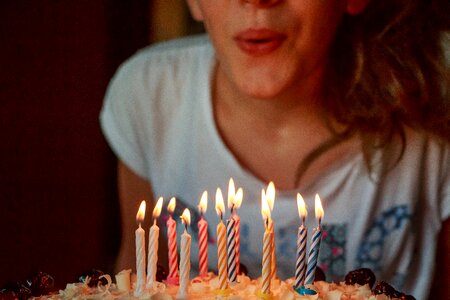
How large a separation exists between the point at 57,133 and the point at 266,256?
5.27 feet

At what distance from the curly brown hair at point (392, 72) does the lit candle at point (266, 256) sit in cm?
68

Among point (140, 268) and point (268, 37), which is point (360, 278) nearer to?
point (140, 268)

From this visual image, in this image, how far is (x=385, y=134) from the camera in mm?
2090

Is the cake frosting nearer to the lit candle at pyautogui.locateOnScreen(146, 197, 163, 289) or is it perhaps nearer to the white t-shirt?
the lit candle at pyautogui.locateOnScreen(146, 197, 163, 289)

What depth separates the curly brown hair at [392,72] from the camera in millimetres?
2043

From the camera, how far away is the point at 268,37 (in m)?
1.82

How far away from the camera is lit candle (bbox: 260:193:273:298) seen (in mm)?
1424

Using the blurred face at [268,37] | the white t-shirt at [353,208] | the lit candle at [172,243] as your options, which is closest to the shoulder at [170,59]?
the white t-shirt at [353,208]

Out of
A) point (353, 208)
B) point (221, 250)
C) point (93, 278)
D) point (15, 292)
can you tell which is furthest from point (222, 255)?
point (353, 208)

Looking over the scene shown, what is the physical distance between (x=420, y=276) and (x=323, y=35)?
0.69m

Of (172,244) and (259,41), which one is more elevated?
(259,41)

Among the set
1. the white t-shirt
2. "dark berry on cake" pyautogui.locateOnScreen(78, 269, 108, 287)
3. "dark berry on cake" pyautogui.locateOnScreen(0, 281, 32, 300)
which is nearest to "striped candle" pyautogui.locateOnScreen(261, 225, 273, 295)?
"dark berry on cake" pyautogui.locateOnScreen(78, 269, 108, 287)

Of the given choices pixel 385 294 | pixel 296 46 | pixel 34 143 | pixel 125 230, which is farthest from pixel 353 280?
pixel 34 143

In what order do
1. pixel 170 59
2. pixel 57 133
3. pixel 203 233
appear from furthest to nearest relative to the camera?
pixel 57 133 → pixel 170 59 → pixel 203 233
